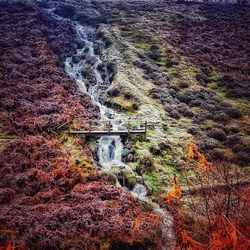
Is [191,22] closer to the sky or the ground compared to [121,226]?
closer to the sky

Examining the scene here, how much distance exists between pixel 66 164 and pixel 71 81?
35.1ft

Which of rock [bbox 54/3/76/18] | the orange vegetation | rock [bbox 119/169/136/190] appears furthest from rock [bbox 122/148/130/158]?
rock [bbox 54/3/76/18]

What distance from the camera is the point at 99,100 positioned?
2470cm

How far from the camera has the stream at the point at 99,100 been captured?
15295 millimetres

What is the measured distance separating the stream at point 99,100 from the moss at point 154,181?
1.51 feet

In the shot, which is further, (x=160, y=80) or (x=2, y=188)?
(x=160, y=80)

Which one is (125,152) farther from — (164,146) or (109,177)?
(109,177)

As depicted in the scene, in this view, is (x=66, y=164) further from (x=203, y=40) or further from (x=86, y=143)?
(x=203, y=40)

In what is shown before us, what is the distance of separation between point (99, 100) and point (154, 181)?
31.2ft

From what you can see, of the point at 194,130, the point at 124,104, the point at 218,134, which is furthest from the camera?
the point at 124,104

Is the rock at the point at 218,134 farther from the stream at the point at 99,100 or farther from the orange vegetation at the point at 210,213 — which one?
the stream at the point at 99,100

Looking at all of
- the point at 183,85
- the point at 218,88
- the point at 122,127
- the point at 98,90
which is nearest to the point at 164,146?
the point at 122,127

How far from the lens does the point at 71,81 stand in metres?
25.7

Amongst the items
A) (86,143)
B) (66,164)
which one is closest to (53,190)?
(66,164)
